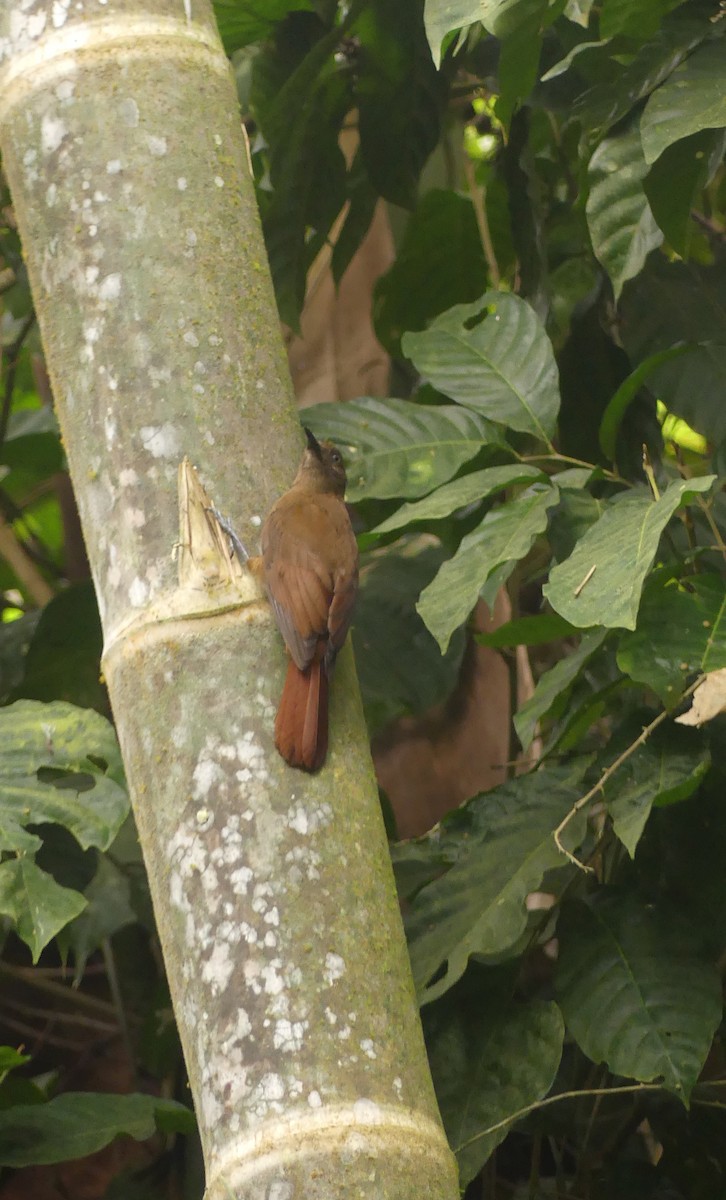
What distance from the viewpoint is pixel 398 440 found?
5.92 ft

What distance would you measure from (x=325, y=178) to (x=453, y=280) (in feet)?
1.21

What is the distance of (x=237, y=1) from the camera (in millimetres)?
2215

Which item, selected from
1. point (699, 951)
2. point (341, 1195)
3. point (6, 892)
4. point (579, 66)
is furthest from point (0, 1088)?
point (579, 66)

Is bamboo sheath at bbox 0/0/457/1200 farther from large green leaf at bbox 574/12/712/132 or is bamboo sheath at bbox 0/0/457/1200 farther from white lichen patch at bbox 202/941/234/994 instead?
large green leaf at bbox 574/12/712/132

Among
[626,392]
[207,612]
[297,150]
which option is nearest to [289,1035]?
[207,612]

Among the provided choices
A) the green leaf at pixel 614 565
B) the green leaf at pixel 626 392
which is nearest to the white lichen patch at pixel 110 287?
the green leaf at pixel 614 565

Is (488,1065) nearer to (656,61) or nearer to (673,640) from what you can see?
(673,640)

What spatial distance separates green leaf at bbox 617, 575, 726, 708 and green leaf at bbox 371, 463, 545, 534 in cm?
22

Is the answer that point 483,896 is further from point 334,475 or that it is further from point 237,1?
point 237,1

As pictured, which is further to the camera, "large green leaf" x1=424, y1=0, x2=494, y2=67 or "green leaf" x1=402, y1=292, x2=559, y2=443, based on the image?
"green leaf" x1=402, y1=292, x2=559, y2=443

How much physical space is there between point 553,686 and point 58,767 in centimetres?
63

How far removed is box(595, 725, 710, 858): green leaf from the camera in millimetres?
1508

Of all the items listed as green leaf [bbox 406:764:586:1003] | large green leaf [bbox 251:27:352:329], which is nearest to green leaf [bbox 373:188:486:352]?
large green leaf [bbox 251:27:352:329]

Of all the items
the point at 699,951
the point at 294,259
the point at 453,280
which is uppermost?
the point at 294,259
